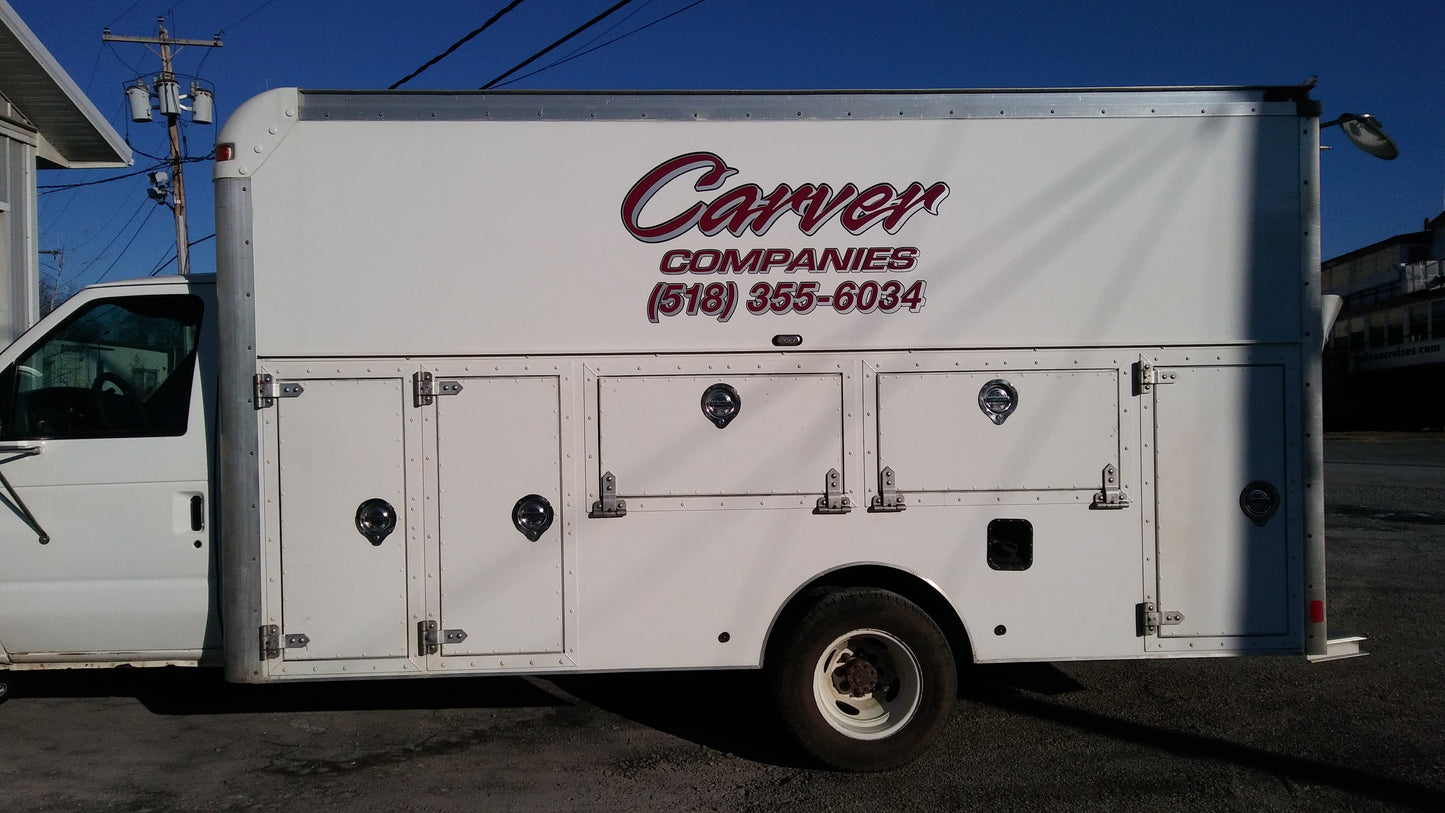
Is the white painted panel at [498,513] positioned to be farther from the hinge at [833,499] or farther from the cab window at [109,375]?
the cab window at [109,375]

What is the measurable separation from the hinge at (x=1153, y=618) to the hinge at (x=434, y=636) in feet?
10.00

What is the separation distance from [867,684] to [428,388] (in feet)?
7.96

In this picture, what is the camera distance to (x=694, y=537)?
397cm

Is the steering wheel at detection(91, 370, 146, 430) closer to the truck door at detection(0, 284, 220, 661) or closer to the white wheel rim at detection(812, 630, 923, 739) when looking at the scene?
the truck door at detection(0, 284, 220, 661)

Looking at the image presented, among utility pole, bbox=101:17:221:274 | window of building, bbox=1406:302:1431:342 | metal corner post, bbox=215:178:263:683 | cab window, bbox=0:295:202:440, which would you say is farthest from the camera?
window of building, bbox=1406:302:1431:342

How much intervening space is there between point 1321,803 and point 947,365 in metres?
2.43

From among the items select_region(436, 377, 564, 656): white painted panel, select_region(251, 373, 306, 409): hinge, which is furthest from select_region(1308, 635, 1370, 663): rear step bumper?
select_region(251, 373, 306, 409): hinge

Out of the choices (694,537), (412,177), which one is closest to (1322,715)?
(694,537)

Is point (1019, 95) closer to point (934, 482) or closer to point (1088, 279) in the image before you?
point (1088, 279)

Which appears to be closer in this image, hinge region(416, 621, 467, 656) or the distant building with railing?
hinge region(416, 621, 467, 656)

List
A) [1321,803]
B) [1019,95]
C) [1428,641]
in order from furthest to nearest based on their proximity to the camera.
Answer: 1. [1428,641]
2. [1019,95]
3. [1321,803]

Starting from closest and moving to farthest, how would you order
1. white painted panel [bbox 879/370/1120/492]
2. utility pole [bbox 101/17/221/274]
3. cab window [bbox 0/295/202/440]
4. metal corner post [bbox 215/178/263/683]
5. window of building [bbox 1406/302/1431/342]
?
metal corner post [bbox 215/178/263/683] < white painted panel [bbox 879/370/1120/492] < cab window [bbox 0/295/202/440] < utility pole [bbox 101/17/221/274] < window of building [bbox 1406/302/1431/342]

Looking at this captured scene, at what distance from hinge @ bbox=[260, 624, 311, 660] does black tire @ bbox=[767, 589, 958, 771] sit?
6.86 ft

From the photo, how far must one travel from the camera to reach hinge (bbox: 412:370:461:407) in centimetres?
A: 393
